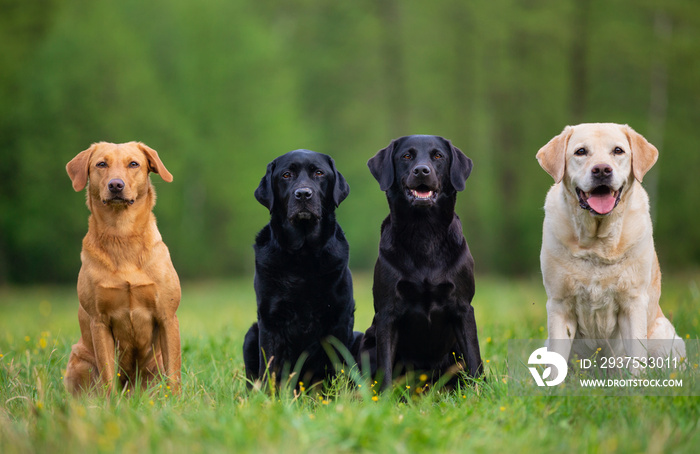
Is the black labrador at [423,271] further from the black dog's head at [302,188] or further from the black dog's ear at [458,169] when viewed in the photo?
the black dog's head at [302,188]

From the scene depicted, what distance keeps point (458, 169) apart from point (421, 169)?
361 mm

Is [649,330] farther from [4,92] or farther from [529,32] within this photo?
[4,92]

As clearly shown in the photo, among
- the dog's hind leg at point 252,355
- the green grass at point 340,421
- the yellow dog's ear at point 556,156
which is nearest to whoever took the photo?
the green grass at point 340,421

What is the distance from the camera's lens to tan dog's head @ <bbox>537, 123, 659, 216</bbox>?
4020mm

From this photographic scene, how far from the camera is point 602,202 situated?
4.06m

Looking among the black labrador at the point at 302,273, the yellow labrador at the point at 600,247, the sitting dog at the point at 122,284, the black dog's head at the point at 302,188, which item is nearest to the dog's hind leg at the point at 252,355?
the black labrador at the point at 302,273

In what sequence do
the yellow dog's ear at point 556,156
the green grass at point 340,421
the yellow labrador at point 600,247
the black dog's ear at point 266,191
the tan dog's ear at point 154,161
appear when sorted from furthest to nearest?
the black dog's ear at point 266,191
the tan dog's ear at point 154,161
the yellow dog's ear at point 556,156
the yellow labrador at point 600,247
the green grass at point 340,421

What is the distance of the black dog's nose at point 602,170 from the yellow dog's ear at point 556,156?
0.83ft

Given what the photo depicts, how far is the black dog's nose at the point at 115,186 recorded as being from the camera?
14.3ft

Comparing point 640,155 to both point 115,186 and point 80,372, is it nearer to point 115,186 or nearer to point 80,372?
point 115,186

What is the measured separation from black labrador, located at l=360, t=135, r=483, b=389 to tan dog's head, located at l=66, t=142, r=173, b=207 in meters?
1.59

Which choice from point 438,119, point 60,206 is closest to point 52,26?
point 60,206

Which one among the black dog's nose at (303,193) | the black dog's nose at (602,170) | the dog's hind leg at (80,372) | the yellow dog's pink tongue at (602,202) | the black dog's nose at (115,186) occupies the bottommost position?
the dog's hind leg at (80,372)

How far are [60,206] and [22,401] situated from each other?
14.2 metres
